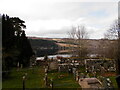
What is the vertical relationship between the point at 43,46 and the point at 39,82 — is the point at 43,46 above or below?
above

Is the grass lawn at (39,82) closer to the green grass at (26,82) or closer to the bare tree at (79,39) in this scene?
the green grass at (26,82)

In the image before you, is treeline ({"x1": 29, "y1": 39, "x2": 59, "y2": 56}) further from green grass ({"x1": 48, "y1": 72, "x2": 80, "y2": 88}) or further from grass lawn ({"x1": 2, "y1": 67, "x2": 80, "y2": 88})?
green grass ({"x1": 48, "y1": 72, "x2": 80, "y2": 88})

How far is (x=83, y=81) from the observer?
793 cm

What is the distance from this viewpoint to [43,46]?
37.7 m

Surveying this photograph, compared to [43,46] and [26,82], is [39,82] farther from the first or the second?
[43,46]

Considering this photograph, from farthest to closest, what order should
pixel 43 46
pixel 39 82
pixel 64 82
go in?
pixel 43 46 → pixel 39 82 → pixel 64 82

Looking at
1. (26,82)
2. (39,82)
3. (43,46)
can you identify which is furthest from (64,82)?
(43,46)

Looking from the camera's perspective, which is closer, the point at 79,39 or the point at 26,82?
the point at 26,82

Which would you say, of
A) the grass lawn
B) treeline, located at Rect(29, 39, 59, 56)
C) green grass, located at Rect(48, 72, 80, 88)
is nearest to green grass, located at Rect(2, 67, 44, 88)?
the grass lawn

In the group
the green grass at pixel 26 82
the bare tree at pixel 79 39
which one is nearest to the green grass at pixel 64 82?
the green grass at pixel 26 82

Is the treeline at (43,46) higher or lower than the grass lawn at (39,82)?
higher

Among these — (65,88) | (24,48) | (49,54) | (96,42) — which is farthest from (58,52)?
(65,88)

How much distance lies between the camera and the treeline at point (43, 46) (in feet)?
124

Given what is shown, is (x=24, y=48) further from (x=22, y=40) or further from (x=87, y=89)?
(x=87, y=89)
